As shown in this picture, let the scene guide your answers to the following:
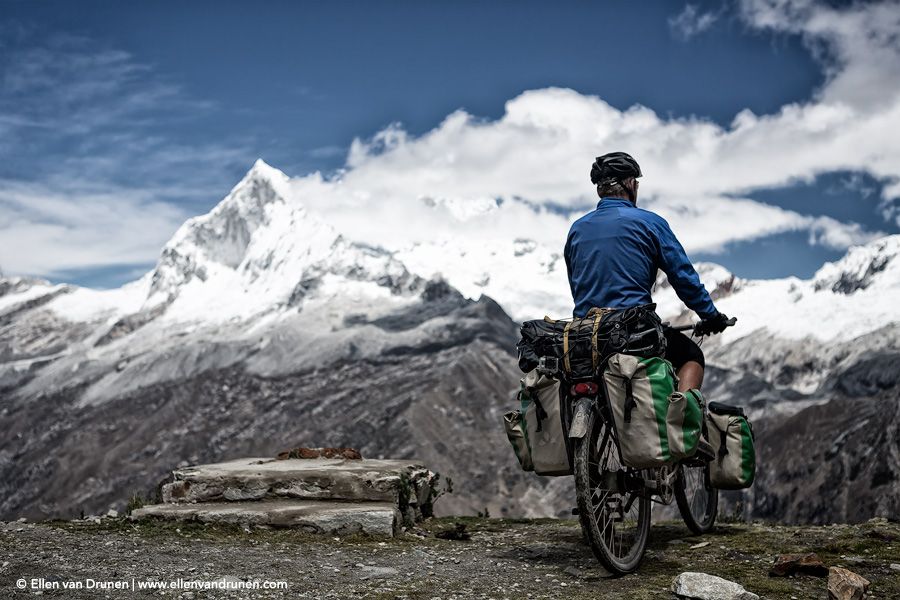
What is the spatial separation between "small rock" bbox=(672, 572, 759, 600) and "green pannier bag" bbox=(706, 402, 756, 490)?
191 centimetres

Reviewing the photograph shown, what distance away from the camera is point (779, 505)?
109 m

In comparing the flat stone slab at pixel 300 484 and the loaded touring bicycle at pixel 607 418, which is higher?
the loaded touring bicycle at pixel 607 418

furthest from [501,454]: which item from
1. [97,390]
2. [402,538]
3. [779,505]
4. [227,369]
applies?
[402,538]

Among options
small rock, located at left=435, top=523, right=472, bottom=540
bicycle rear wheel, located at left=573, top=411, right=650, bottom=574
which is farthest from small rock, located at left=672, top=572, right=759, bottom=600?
small rock, located at left=435, top=523, right=472, bottom=540

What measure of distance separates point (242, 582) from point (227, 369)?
180132 millimetres

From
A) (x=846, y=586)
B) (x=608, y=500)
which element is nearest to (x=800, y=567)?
(x=846, y=586)

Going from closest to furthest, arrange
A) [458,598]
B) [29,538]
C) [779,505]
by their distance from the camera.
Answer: [458,598], [29,538], [779,505]

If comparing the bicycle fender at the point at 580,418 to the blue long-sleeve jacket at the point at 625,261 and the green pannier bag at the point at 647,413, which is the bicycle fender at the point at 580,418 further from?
the blue long-sleeve jacket at the point at 625,261

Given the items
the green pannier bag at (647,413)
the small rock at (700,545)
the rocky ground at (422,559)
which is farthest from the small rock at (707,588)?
the small rock at (700,545)

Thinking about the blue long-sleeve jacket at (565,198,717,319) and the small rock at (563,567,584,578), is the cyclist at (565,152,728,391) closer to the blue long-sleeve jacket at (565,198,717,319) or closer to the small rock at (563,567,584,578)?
the blue long-sleeve jacket at (565,198,717,319)

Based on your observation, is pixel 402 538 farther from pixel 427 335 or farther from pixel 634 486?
pixel 427 335

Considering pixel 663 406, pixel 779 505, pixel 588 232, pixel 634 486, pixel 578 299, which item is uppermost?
pixel 588 232

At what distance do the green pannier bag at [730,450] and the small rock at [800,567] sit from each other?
1.24m

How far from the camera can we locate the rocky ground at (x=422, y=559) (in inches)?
233
